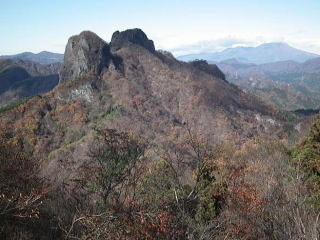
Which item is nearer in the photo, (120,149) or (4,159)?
(4,159)

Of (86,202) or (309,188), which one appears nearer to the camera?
(86,202)

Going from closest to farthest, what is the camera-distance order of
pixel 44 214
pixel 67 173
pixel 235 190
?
1. pixel 44 214
2. pixel 235 190
3. pixel 67 173

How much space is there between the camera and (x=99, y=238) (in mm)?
15891

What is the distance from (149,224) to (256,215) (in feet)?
45.6

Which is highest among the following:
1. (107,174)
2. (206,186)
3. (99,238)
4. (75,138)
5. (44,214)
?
(99,238)

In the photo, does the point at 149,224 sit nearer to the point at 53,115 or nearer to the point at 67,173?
the point at 67,173

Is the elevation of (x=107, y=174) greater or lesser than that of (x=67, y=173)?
greater

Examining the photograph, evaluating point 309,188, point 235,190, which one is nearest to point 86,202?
point 235,190

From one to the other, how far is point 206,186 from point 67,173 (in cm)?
1739

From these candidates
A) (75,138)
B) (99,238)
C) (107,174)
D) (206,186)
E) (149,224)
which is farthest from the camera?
(75,138)

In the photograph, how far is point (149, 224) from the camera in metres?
18.2

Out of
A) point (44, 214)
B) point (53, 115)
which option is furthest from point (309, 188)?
point (53, 115)

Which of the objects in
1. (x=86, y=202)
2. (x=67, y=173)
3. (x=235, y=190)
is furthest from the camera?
(x=67, y=173)

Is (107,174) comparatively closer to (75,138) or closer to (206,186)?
(206,186)
